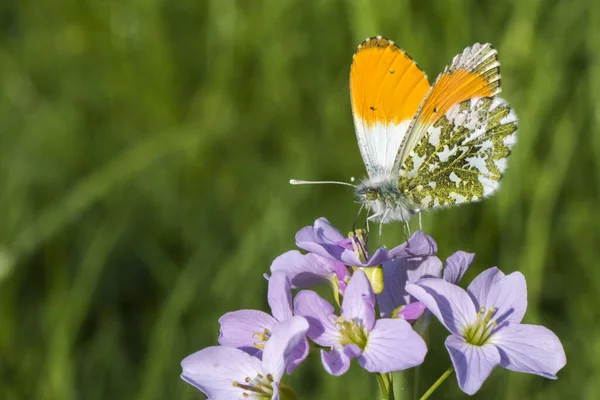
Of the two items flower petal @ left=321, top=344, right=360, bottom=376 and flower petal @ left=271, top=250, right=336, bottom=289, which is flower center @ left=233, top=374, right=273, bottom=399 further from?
flower petal @ left=271, top=250, right=336, bottom=289

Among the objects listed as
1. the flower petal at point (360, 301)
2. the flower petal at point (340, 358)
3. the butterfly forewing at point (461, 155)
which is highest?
the butterfly forewing at point (461, 155)

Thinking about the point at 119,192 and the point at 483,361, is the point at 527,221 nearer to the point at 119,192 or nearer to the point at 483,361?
the point at 483,361

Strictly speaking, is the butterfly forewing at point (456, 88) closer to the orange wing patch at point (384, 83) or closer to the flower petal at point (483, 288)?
the orange wing patch at point (384, 83)

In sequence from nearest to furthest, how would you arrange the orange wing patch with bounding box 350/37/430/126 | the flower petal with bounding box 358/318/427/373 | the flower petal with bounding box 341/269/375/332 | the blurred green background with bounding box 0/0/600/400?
the flower petal with bounding box 358/318/427/373 → the flower petal with bounding box 341/269/375/332 → the orange wing patch with bounding box 350/37/430/126 → the blurred green background with bounding box 0/0/600/400

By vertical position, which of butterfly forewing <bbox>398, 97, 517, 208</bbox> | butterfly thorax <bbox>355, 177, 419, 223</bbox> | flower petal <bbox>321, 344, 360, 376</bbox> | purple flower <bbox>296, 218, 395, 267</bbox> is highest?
butterfly forewing <bbox>398, 97, 517, 208</bbox>

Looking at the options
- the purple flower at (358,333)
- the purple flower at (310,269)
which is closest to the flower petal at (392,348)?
the purple flower at (358,333)

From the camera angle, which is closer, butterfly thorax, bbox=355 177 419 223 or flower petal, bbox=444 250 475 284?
flower petal, bbox=444 250 475 284

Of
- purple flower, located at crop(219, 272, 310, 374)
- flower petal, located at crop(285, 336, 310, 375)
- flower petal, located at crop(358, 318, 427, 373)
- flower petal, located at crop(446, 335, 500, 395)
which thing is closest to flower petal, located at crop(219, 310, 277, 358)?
purple flower, located at crop(219, 272, 310, 374)

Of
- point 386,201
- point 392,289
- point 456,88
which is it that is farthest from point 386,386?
point 456,88
